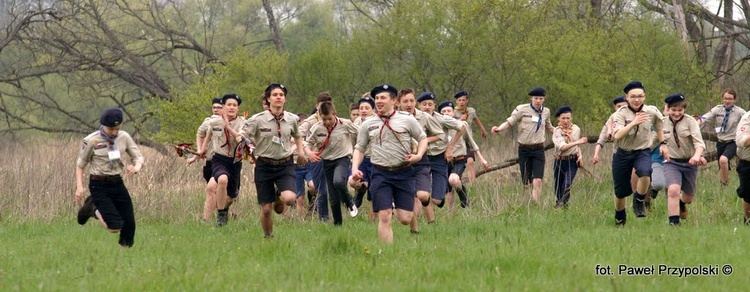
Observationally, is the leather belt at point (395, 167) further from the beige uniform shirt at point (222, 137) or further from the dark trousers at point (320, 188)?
the beige uniform shirt at point (222, 137)

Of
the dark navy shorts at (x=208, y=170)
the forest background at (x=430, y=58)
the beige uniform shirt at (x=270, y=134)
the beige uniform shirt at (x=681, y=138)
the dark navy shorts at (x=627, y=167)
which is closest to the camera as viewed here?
the beige uniform shirt at (x=270, y=134)

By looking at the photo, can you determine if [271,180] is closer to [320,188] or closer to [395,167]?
[395,167]

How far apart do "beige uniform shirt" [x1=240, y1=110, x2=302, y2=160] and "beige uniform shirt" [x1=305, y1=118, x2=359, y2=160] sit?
6.79 ft

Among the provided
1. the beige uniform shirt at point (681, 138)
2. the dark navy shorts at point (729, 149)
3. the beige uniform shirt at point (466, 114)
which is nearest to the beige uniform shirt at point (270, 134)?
the beige uniform shirt at point (681, 138)

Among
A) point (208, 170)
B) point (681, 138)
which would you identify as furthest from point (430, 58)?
point (681, 138)

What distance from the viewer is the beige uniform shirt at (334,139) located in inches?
561

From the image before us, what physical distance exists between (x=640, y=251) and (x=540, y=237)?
184 cm

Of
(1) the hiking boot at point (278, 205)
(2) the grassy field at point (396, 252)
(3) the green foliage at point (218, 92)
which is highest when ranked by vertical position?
(3) the green foliage at point (218, 92)

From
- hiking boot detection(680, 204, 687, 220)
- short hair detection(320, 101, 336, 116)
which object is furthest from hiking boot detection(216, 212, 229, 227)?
hiking boot detection(680, 204, 687, 220)

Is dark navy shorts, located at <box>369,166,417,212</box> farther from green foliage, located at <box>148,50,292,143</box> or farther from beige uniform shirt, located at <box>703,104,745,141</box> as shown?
green foliage, located at <box>148,50,292,143</box>

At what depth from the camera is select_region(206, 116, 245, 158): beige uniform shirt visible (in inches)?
593

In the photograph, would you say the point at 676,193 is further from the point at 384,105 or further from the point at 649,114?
the point at 384,105

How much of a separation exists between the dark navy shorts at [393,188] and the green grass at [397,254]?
1.46 ft

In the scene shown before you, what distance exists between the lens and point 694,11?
28.9 meters
